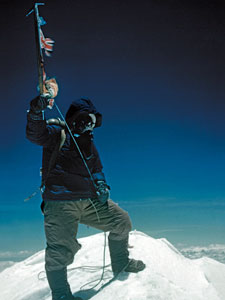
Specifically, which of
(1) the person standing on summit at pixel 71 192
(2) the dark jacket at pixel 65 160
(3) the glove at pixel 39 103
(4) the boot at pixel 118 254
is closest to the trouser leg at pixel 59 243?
(1) the person standing on summit at pixel 71 192

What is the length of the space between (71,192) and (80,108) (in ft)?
4.80

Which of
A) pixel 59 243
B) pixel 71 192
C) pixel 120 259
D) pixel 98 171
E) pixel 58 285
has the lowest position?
pixel 58 285

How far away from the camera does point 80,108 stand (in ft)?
16.2

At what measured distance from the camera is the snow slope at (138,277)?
4324 millimetres

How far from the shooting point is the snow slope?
4.32 meters

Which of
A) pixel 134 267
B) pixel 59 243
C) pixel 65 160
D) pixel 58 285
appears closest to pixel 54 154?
pixel 65 160

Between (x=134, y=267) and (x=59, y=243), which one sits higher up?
(x=59, y=243)

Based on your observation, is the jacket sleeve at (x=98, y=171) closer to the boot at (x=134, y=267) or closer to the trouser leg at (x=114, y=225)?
the trouser leg at (x=114, y=225)

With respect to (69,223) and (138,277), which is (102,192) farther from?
(138,277)

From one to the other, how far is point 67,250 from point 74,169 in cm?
127

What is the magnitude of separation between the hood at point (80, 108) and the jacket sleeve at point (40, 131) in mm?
423

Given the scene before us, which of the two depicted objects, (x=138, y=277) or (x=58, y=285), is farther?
(x=138, y=277)

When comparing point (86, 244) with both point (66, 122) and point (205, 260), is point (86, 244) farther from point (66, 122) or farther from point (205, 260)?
point (66, 122)

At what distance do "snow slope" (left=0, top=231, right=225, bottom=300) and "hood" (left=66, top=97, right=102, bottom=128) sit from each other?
2867 millimetres
